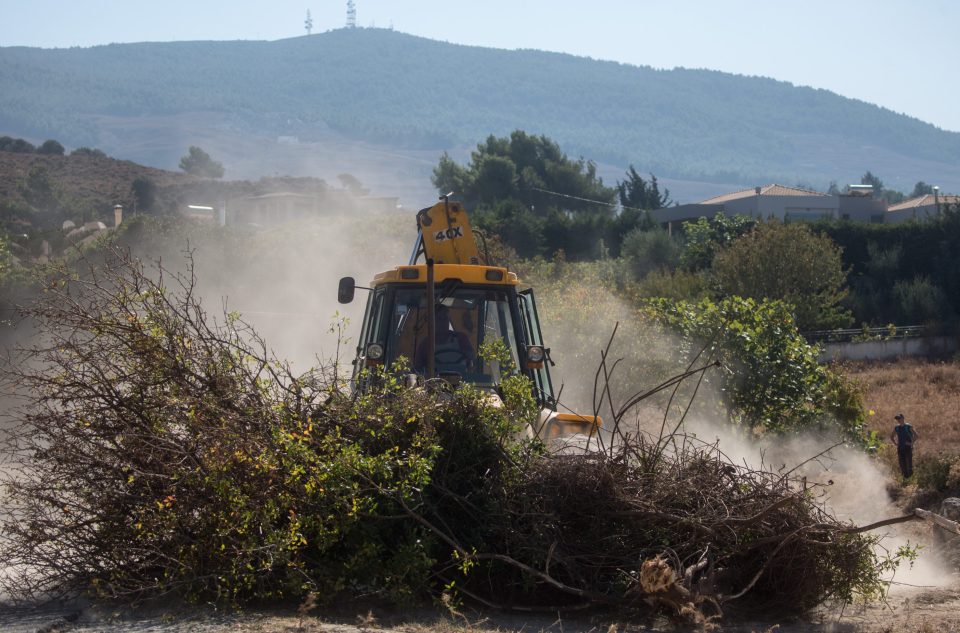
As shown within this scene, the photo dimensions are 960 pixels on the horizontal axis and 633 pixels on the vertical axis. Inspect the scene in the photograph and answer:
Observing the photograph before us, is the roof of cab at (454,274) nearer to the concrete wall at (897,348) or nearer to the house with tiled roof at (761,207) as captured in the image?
the concrete wall at (897,348)

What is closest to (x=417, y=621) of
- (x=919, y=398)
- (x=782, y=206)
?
(x=919, y=398)

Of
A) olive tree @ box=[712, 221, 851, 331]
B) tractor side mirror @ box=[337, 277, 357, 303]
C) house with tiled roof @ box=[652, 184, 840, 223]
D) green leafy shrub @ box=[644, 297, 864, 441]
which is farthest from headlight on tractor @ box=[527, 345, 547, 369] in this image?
house with tiled roof @ box=[652, 184, 840, 223]

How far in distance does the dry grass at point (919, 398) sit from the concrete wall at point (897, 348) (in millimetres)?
931

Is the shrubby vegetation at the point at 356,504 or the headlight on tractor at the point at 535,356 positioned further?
the headlight on tractor at the point at 535,356

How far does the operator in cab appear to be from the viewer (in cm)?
902

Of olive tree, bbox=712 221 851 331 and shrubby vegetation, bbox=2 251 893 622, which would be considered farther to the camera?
olive tree, bbox=712 221 851 331

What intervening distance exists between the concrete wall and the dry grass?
93 cm

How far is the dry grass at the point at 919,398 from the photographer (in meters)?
20.7

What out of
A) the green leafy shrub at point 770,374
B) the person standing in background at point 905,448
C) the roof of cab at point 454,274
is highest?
the roof of cab at point 454,274

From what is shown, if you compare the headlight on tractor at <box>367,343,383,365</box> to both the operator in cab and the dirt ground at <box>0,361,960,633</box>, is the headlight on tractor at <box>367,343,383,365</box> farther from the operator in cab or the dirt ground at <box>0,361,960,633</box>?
the dirt ground at <box>0,361,960,633</box>

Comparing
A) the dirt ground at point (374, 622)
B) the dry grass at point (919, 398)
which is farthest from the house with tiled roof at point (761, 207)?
the dirt ground at point (374, 622)

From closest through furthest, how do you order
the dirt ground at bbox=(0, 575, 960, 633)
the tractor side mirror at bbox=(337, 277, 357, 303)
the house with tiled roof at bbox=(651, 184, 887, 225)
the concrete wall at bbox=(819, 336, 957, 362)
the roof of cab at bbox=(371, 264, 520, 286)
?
the dirt ground at bbox=(0, 575, 960, 633) → the roof of cab at bbox=(371, 264, 520, 286) → the tractor side mirror at bbox=(337, 277, 357, 303) → the concrete wall at bbox=(819, 336, 957, 362) → the house with tiled roof at bbox=(651, 184, 887, 225)

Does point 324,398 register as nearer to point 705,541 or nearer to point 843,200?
point 705,541

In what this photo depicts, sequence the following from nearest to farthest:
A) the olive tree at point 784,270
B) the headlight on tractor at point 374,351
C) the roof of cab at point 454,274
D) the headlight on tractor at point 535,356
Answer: the headlight on tractor at point 374,351
the headlight on tractor at point 535,356
the roof of cab at point 454,274
the olive tree at point 784,270
